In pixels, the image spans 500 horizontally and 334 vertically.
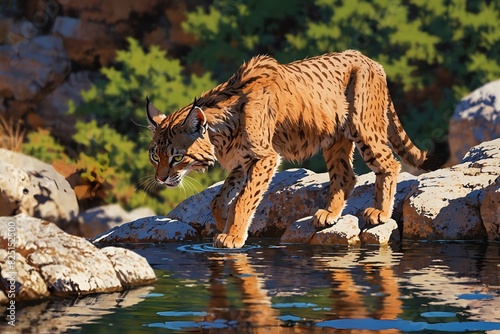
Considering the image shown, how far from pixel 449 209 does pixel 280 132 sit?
2.30 m

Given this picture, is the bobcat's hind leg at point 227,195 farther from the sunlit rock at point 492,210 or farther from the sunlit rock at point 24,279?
the sunlit rock at point 24,279

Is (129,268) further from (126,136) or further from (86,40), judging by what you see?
(86,40)

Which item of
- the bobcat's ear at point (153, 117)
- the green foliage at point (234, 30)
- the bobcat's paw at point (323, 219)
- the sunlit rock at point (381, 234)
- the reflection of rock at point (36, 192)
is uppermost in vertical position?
the green foliage at point (234, 30)

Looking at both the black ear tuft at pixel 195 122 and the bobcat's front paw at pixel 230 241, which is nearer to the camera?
the black ear tuft at pixel 195 122

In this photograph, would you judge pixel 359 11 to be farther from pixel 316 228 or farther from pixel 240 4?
pixel 316 228

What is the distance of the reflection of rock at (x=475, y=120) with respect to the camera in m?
17.2

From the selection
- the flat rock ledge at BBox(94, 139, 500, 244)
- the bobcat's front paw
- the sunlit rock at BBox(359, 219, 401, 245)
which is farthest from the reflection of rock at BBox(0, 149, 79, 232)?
the sunlit rock at BBox(359, 219, 401, 245)

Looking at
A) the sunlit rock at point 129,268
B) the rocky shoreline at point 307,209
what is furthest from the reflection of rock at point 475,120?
the sunlit rock at point 129,268

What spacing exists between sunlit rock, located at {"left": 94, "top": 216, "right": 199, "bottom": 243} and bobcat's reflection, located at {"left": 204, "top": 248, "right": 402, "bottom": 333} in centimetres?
210

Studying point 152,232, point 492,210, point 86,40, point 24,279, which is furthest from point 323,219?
point 86,40

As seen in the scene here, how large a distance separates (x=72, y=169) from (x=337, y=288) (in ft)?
31.1

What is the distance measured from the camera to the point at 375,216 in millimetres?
12914

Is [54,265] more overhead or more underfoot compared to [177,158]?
more underfoot

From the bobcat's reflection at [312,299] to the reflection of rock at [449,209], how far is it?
1462 millimetres
